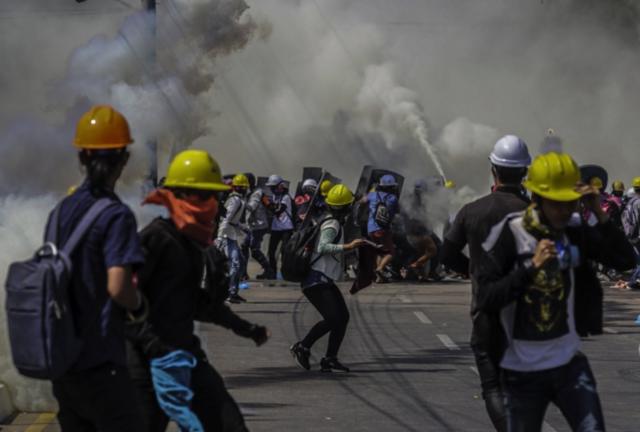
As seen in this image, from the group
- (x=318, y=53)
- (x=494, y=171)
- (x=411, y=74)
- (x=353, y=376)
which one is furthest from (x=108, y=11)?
(x=494, y=171)

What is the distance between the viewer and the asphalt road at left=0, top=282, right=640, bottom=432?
990cm

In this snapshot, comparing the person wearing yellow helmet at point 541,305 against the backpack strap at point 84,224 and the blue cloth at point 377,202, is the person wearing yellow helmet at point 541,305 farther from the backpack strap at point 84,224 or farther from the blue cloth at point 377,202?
the blue cloth at point 377,202

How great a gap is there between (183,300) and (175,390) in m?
0.37

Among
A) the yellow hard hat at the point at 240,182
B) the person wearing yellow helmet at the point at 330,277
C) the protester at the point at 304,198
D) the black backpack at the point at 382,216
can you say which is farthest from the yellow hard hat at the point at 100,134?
the protester at the point at 304,198

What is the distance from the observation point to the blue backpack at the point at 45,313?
5.16 metres

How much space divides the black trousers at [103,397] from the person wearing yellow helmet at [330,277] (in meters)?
6.76

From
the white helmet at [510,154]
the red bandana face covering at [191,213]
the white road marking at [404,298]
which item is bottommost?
the white road marking at [404,298]

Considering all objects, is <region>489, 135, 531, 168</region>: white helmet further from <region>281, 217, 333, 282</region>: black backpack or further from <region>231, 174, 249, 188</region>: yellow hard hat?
<region>231, 174, 249, 188</region>: yellow hard hat

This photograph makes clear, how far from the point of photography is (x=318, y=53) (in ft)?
161

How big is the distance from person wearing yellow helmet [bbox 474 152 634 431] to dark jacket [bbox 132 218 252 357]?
119cm


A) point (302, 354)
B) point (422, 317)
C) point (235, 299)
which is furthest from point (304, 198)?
point (302, 354)

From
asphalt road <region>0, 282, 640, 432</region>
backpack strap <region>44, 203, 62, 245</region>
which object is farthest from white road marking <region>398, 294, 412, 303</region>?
backpack strap <region>44, 203, 62, 245</region>

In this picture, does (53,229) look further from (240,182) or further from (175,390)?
(240,182)

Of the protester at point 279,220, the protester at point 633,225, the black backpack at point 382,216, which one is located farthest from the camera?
the protester at point 279,220
